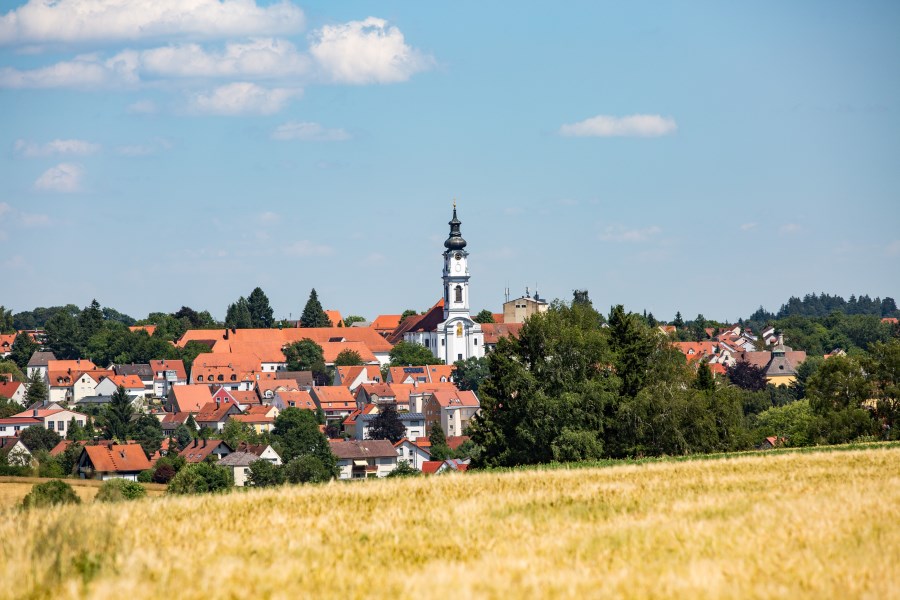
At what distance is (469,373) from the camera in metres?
176

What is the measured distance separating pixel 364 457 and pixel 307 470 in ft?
69.0

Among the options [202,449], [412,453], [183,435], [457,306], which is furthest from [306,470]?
[457,306]

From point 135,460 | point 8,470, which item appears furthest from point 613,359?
point 135,460

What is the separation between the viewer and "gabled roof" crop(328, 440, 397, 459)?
123m

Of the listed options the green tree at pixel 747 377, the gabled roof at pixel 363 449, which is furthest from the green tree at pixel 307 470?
the green tree at pixel 747 377

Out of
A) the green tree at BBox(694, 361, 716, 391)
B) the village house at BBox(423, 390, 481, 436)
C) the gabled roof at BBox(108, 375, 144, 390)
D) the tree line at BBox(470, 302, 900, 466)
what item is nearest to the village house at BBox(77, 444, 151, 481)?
the village house at BBox(423, 390, 481, 436)

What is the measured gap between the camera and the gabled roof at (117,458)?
109 meters

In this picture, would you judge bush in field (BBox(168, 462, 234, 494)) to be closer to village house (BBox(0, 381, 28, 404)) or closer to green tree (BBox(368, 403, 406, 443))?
green tree (BBox(368, 403, 406, 443))

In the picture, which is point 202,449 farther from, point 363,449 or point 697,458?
point 697,458

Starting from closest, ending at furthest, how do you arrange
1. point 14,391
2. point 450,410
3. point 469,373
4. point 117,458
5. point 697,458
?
point 697,458
point 117,458
point 450,410
point 469,373
point 14,391

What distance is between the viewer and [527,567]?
53.0 feet

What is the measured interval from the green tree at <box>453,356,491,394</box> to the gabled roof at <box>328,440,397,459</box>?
149ft

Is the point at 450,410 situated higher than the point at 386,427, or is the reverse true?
the point at 450,410

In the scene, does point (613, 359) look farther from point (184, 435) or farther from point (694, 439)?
point (184, 435)
